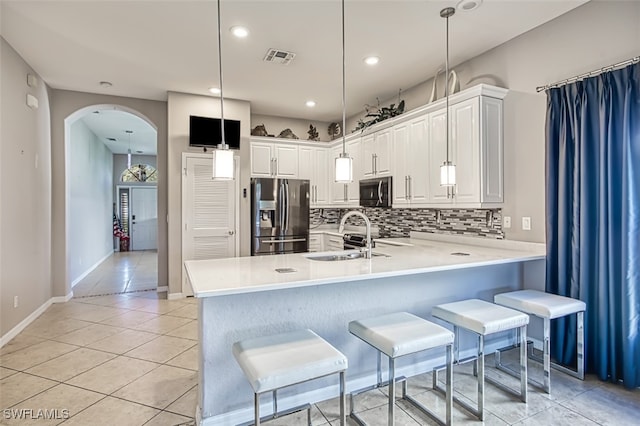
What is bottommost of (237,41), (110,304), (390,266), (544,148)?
(110,304)

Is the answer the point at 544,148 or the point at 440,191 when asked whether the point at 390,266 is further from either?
the point at 544,148

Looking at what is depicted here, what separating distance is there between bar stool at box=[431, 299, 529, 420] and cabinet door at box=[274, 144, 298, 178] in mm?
3574

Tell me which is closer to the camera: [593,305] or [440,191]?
[593,305]

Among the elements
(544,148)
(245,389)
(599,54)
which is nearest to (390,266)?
(245,389)

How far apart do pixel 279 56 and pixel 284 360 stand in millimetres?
3027

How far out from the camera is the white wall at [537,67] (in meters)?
2.48

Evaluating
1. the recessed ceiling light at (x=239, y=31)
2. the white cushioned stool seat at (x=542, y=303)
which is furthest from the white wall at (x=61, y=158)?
the white cushioned stool seat at (x=542, y=303)

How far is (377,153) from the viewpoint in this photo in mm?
4520

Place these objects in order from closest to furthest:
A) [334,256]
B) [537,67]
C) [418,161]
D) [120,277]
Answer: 1. [334,256]
2. [537,67]
3. [418,161]
4. [120,277]

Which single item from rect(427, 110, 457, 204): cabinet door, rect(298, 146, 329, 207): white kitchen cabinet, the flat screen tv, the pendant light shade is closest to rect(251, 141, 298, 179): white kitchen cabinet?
rect(298, 146, 329, 207): white kitchen cabinet

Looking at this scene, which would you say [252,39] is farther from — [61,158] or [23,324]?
[23,324]

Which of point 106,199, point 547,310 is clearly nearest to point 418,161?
point 547,310

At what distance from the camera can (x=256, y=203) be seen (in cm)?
509

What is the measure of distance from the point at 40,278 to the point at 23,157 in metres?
1.51
